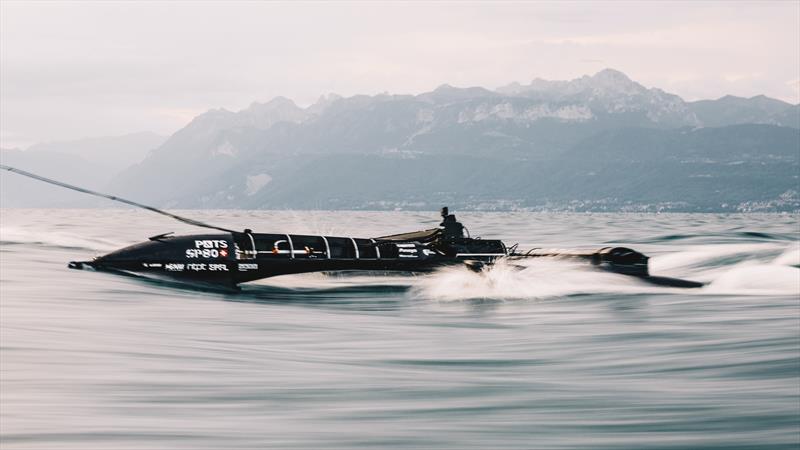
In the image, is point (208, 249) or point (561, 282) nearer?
point (208, 249)

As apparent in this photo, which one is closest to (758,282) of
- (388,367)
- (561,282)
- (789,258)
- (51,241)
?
(561,282)

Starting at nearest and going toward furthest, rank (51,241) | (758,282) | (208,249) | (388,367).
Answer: (388,367) < (208,249) < (758,282) < (51,241)

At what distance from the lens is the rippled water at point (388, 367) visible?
487 inches

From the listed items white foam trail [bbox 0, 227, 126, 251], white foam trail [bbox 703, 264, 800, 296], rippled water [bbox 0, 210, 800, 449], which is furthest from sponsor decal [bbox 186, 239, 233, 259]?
white foam trail [bbox 0, 227, 126, 251]

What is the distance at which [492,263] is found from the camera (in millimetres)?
33688

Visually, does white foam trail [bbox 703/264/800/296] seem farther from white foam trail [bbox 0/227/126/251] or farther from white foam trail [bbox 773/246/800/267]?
white foam trail [bbox 0/227/126/251]

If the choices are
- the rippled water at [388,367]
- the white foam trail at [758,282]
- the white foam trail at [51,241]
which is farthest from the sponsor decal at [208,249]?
the white foam trail at [51,241]

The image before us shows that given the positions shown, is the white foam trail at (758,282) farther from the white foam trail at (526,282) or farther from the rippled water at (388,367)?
the white foam trail at (526,282)

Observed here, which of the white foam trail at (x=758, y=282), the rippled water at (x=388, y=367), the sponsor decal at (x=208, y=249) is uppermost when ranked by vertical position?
the sponsor decal at (x=208, y=249)

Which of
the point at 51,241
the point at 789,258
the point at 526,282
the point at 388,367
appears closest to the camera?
the point at 388,367

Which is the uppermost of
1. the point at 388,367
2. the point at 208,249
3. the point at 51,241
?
the point at 51,241

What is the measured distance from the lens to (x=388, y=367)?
17.2 m

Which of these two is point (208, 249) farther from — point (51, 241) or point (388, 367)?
point (51, 241)

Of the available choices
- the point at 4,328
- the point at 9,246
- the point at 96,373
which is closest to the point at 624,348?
the point at 96,373
